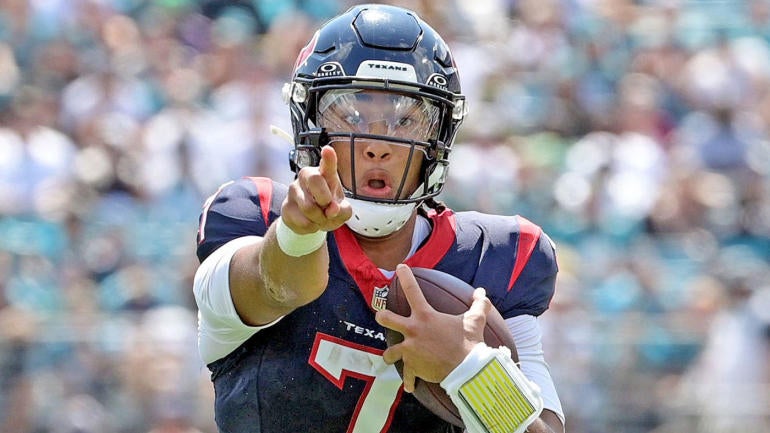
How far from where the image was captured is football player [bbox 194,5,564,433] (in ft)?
8.73

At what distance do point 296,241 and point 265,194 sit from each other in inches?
20.7

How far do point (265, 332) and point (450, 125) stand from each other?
1.95ft

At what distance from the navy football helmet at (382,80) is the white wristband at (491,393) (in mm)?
425

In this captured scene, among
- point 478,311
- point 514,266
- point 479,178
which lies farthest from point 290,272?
point 479,178

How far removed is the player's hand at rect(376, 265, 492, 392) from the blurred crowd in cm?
356

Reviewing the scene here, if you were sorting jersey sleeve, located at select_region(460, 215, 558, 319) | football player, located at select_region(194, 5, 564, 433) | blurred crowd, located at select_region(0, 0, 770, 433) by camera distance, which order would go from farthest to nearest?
blurred crowd, located at select_region(0, 0, 770, 433) → jersey sleeve, located at select_region(460, 215, 558, 319) → football player, located at select_region(194, 5, 564, 433)

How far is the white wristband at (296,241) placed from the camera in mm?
2256

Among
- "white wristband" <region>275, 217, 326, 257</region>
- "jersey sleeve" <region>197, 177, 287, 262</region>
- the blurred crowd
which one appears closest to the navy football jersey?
"jersey sleeve" <region>197, 177, 287, 262</region>

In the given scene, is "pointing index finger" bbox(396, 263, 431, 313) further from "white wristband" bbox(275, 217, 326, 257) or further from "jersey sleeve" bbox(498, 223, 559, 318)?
"jersey sleeve" bbox(498, 223, 559, 318)

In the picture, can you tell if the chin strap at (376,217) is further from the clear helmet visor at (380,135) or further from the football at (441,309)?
the football at (441,309)

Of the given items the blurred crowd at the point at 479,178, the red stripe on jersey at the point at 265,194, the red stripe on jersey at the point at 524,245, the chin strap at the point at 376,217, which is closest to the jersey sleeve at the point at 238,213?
the red stripe on jersey at the point at 265,194

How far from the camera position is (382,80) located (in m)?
2.72

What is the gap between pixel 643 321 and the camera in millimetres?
6391

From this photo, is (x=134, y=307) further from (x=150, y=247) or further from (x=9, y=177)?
(x=9, y=177)
